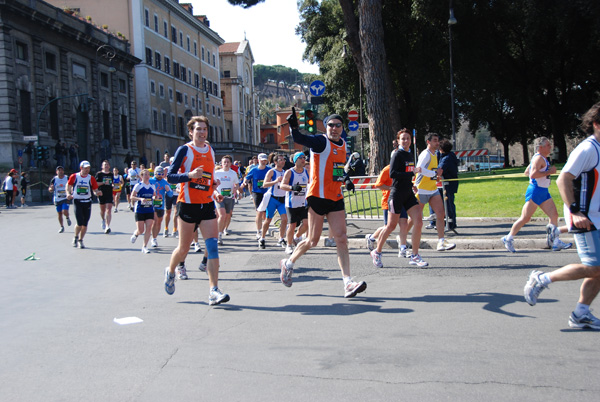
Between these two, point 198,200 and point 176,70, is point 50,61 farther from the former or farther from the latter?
point 198,200

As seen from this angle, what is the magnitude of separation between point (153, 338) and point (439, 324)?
2545mm

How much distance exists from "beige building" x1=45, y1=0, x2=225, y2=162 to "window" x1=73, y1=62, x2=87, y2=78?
10.9 m

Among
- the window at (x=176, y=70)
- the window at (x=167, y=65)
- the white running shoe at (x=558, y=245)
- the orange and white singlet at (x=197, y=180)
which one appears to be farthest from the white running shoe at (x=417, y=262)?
the window at (x=176, y=70)

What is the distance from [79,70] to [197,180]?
40.7 meters

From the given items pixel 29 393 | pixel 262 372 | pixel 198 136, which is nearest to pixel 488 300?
pixel 262 372

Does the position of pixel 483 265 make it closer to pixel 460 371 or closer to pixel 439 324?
pixel 439 324

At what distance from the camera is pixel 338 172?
693 centimetres

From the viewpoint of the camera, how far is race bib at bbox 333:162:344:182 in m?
6.89

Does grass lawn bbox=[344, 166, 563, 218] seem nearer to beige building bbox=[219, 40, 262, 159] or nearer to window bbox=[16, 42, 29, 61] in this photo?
window bbox=[16, 42, 29, 61]

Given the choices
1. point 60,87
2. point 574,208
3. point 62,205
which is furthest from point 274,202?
point 60,87

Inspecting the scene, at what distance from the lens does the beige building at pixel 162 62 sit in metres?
54.0

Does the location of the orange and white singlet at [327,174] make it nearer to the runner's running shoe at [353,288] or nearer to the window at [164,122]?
the runner's running shoe at [353,288]

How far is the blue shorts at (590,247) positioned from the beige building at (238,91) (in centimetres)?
7998

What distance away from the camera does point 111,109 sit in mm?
48719
